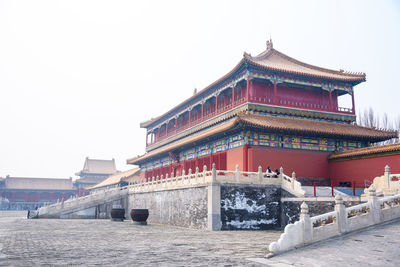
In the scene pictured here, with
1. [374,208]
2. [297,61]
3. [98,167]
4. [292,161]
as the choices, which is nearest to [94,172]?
[98,167]

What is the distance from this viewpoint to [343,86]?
25547 mm

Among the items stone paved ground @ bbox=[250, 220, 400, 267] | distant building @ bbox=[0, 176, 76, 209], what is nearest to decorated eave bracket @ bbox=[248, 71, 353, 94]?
stone paved ground @ bbox=[250, 220, 400, 267]

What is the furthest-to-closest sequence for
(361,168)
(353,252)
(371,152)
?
(361,168)
(371,152)
(353,252)

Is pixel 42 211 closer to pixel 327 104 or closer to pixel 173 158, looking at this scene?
pixel 173 158

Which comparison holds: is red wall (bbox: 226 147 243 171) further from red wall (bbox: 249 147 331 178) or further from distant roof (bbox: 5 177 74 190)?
distant roof (bbox: 5 177 74 190)

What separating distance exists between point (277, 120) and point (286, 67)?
15.2 ft

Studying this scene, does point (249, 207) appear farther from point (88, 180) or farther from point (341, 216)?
point (88, 180)

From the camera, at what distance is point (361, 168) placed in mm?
20391

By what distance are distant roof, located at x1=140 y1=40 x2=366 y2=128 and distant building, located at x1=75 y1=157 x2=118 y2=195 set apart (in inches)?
1697

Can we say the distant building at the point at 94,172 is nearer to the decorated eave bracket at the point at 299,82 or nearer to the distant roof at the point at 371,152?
the decorated eave bracket at the point at 299,82

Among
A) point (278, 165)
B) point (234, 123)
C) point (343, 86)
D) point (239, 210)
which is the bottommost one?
point (239, 210)

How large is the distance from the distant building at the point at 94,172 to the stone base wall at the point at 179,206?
41.8 meters

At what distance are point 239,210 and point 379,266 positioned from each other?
32.2ft

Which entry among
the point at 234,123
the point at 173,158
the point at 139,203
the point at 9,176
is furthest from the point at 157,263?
the point at 9,176
